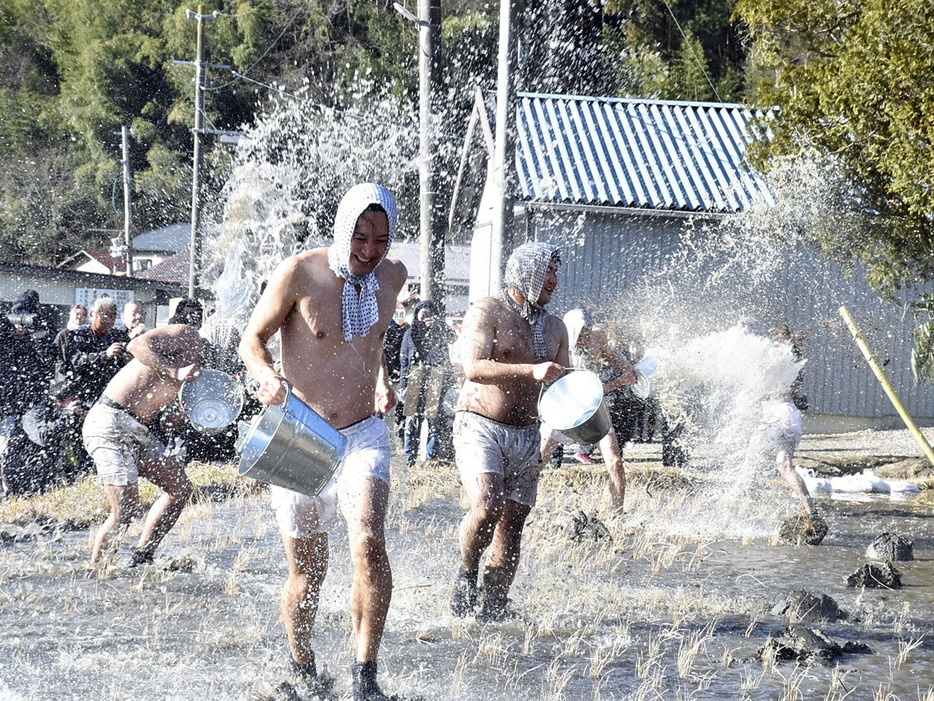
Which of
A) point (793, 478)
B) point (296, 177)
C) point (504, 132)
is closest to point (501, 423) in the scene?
point (793, 478)

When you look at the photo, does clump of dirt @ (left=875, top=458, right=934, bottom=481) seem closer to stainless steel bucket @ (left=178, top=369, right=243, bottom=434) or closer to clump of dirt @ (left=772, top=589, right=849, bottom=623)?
clump of dirt @ (left=772, top=589, right=849, bottom=623)

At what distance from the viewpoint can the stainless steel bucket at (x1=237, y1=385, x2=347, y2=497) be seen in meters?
4.40

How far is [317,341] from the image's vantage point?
4801 mm

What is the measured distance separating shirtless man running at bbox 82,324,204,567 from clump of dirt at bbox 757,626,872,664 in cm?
362

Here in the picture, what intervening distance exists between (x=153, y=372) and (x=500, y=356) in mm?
2532

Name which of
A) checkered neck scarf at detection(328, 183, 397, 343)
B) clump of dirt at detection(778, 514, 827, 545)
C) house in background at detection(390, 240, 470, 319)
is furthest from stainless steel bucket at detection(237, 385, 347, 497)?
house in background at detection(390, 240, 470, 319)

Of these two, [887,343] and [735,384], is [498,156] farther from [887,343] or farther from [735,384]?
[887,343]

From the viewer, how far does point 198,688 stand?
16.0 ft

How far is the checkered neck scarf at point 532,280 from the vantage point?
596 centimetres

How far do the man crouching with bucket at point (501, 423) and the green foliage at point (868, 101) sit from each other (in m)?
5.56

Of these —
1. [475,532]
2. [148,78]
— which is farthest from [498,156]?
[148,78]

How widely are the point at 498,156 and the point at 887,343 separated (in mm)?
8869

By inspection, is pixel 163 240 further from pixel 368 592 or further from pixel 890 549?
pixel 368 592

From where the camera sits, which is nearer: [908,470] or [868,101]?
[868,101]
